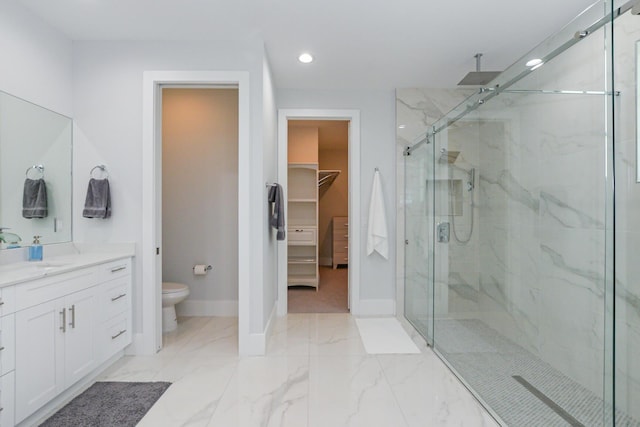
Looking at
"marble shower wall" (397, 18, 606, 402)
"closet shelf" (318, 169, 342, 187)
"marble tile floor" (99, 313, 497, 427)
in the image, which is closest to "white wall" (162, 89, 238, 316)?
"marble tile floor" (99, 313, 497, 427)

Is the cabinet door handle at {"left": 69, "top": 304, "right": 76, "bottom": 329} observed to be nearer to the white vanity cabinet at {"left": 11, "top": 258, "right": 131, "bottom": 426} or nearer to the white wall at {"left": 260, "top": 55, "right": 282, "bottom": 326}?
the white vanity cabinet at {"left": 11, "top": 258, "right": 131, "bottom": 426}

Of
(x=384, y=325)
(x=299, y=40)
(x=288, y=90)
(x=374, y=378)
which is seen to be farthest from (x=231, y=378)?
(x=288, y=90)

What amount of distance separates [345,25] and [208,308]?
3077mm

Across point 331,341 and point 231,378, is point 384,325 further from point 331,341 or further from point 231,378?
point 231,378

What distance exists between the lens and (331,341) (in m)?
3.09

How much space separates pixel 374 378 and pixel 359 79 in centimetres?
280

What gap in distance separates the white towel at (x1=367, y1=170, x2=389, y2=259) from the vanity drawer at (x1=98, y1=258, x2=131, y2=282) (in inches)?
91.1

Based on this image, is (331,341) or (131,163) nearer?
(131,163)

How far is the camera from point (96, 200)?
267cm

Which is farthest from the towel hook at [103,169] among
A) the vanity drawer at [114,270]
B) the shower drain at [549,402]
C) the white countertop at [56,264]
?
the shower drain at [549,402]

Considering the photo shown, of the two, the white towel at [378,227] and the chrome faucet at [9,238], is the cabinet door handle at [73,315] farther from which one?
the white towel at [378,227]

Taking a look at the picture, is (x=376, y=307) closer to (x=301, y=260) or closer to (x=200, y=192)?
(x=301, y=260)

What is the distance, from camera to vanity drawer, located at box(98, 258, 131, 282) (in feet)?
7.90

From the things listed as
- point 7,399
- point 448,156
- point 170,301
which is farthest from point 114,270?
point 448,156
